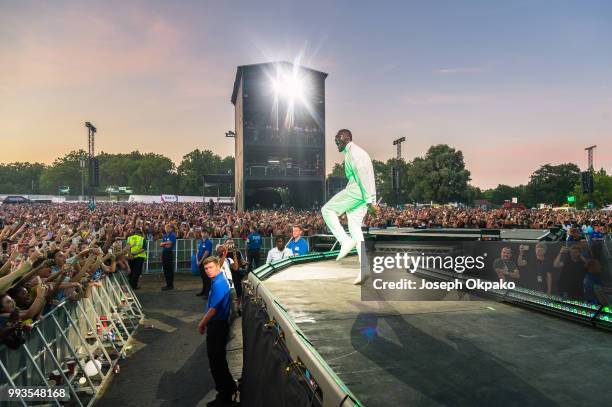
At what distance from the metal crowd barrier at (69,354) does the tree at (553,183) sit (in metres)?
128

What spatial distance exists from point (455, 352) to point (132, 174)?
166 meters

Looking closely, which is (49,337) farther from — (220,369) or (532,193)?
(532,193)

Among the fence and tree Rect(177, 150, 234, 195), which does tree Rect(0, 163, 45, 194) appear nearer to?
tree Rect(177, 150, 234, 195)

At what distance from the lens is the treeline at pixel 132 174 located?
14912cm

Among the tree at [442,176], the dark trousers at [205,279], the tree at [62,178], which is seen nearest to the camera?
the dark trousers at [205,279]

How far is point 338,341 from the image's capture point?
345 cm

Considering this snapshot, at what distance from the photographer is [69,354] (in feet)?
22.7

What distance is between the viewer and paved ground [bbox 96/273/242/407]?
6246mm

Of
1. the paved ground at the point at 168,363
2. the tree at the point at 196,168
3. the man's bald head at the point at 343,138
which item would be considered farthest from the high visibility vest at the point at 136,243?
the tree at the point at 196,168

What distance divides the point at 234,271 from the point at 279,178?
124 ft

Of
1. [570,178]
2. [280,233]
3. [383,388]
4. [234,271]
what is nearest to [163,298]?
[234,271]

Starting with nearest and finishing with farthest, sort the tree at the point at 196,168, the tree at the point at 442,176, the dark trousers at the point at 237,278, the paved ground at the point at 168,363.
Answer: the paved ground at the point at 168,363, the dark trousers at the point at 237,278, the tree at the point at 442,176, the tree at the point at 196,168

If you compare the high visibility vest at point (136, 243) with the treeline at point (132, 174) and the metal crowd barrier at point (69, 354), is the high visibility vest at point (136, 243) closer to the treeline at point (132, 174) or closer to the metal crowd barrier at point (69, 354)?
the metal crowd barrier at point (69, 354)

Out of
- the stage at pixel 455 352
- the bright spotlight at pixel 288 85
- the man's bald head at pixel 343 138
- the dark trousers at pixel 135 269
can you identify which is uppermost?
the bright spotlight at pixel 288 85
